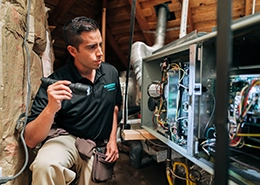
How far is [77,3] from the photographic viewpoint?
7.74ft

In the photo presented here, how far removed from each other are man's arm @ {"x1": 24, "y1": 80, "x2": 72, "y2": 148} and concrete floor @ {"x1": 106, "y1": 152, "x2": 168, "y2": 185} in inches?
27.8

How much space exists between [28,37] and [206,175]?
3.98 feet

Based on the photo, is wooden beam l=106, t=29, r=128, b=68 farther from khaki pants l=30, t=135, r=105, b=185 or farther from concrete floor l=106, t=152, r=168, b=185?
khaki pants l=30, t=135, r=105, b=185

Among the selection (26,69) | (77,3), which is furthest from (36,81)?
(77,3)

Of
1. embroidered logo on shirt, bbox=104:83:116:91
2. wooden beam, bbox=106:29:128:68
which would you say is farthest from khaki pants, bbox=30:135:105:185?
wooden beam, bbox=106:29:128:68

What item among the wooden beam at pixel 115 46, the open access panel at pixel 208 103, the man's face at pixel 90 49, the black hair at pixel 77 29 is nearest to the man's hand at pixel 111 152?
the open access panel at pixel 208 103

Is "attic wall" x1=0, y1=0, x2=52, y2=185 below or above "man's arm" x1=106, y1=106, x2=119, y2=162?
above

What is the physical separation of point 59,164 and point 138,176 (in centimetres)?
83

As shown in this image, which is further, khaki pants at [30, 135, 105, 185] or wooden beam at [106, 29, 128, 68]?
wooden beam at [106, 29, 128, 68]

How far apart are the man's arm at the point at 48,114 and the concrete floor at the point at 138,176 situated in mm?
707

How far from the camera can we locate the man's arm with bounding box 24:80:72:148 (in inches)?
34.1

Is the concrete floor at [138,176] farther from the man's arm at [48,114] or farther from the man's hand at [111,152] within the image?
the man's arm at [48,114]

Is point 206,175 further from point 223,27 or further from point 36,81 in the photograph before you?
point 36,81

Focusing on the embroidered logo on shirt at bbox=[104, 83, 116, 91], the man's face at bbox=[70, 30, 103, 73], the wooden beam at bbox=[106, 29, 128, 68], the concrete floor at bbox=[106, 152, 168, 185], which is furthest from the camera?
the wooden beam at bbox=[106, 29, 128, 68]
